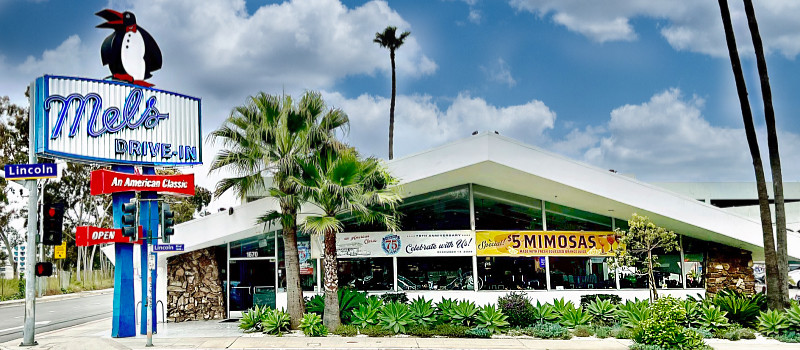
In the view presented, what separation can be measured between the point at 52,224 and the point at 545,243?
13.8 meters

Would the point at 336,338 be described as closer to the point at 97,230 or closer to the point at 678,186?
the point at 97,230

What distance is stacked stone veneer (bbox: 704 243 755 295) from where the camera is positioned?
21.2 metres

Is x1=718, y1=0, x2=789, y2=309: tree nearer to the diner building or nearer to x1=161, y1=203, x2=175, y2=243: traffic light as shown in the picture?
the diner building

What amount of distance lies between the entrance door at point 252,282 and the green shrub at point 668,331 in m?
11.4

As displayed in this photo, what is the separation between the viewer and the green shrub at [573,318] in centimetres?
1758

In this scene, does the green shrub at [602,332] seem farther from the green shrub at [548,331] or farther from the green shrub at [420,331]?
the green shrub at [420,331]

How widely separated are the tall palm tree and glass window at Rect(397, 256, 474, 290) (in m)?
8.51

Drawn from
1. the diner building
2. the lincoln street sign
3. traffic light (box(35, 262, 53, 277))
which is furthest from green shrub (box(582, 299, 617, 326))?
the lincoln street sign

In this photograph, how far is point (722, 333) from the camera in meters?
16.5

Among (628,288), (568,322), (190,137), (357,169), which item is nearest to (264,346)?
(357,169)

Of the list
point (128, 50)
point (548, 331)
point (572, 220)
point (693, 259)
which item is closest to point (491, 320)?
point (548, 331)

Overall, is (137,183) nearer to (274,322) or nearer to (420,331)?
(274,322)

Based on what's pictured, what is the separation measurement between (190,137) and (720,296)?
15.1m

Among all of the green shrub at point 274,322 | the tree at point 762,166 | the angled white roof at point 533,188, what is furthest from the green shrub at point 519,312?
the tree at point 762,166
